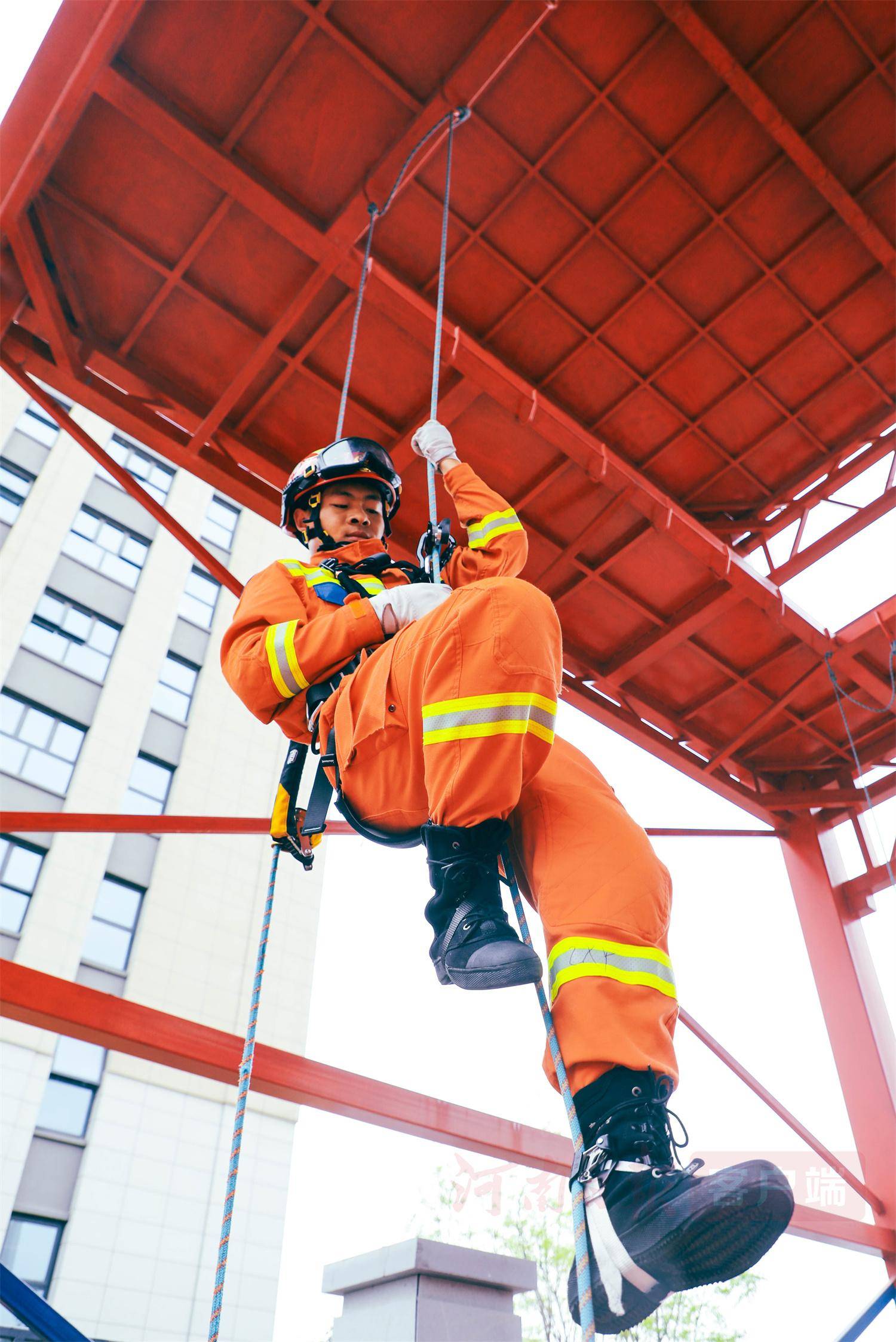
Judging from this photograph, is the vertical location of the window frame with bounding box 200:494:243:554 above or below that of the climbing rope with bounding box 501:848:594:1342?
above

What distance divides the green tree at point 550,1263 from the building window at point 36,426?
2576cm

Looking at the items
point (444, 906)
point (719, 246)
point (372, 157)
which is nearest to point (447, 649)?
point (444, 906)

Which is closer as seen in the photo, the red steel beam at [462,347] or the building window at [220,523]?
the red steel beam at [462,347]

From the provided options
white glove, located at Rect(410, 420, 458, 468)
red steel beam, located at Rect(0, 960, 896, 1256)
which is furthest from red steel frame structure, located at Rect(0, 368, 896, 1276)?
white glove, located at Rect(410, 420, 458, 468)

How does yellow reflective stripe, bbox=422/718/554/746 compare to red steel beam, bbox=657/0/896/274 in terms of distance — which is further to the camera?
red steel beam, bbox=657/0/896/274

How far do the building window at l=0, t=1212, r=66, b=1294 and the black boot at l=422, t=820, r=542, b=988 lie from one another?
59.3 feet

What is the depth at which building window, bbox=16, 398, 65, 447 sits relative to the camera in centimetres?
2522

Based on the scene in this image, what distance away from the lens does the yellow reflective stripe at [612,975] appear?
99.2 inches

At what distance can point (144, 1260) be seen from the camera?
59.4 ft

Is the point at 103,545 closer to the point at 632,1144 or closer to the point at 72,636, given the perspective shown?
the point at 72,636

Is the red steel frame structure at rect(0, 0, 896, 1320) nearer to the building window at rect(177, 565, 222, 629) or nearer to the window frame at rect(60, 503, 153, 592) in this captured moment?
the window frame at rect(60, 503, 153, 592)

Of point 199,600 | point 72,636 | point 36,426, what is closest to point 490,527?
point 72,636

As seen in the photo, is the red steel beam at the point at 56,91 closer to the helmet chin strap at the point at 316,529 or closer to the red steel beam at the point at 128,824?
the helmet chin strap at the point at 316,529

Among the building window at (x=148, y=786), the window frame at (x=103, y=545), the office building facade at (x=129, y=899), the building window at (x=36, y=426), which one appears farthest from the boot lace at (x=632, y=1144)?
the building window at (x=36, y=426)
